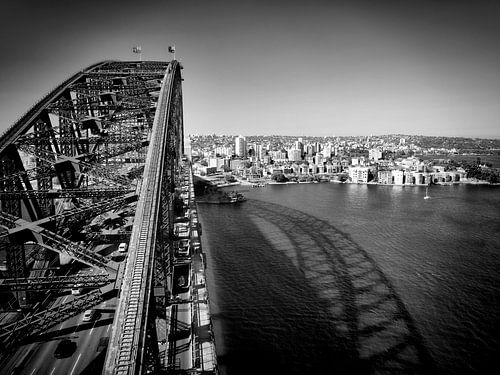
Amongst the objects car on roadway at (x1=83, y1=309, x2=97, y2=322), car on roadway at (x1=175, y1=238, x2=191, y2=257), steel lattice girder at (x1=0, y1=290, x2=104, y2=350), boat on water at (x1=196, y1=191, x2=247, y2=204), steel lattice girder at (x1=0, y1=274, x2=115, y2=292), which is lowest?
boat on water at (x1=196, y1=191, x2=247, y2=204)

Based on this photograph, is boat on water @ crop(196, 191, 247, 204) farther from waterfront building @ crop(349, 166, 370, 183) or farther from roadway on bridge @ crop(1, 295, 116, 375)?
roadway on bridge @ crop(1, 295, 116, 375)

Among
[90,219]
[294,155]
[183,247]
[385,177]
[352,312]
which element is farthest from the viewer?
[294,155]

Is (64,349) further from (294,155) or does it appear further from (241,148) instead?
(241,148)

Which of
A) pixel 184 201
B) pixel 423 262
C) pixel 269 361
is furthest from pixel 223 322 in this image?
pixel 423 262

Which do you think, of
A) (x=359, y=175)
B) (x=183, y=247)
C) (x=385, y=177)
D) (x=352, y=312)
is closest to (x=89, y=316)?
(x=183, y=247)

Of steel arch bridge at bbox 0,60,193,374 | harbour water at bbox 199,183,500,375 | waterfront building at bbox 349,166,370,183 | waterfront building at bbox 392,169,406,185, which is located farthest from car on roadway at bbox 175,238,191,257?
waterfront building at bbox 349,166,370,183
